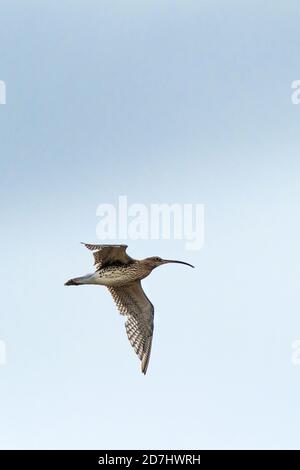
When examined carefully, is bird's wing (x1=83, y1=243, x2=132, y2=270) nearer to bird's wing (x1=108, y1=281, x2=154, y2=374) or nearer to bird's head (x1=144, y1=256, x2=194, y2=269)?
bird's head (x1=144, y1=256, x2=194, y2=269)

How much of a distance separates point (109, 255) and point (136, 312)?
1.50 metres

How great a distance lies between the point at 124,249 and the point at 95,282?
2.41 feet

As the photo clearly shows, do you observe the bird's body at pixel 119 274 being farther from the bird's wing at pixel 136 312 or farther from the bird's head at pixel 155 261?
the bird's wing at pixel 136 312

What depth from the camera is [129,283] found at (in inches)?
632

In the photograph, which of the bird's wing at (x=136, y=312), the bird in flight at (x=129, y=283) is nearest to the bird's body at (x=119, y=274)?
the bird in flight at (x=129, y=283)

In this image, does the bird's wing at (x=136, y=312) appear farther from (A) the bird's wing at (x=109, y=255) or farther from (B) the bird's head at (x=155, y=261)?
(A) the bird's wing at (x=109, y=255)

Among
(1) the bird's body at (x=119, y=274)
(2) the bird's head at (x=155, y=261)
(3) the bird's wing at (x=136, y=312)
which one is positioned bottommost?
(3) the bird's wing at (x=136, y=312)

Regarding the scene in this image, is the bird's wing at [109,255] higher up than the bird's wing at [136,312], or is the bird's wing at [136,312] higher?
the bird's wing at [109,255]

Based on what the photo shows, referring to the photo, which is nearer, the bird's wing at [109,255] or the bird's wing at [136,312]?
the bird's wing at [109,255]

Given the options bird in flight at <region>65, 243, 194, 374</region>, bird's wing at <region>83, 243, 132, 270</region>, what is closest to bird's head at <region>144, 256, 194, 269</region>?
bird in flight at <region>65, 243, 194, 374</region>

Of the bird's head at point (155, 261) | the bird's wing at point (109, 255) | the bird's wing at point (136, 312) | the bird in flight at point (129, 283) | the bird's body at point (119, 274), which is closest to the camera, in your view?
the bird's wing at point (109, 255)

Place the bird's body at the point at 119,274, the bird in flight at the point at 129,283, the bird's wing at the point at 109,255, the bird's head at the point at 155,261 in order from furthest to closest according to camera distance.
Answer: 1. the bird's head at the point at 155,261
2. the bird's body at the point at 119,274
3. the bird in flight at the point at 129,283
4. the bird's wing at the point at 109,255

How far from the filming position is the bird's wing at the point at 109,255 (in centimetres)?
1505
